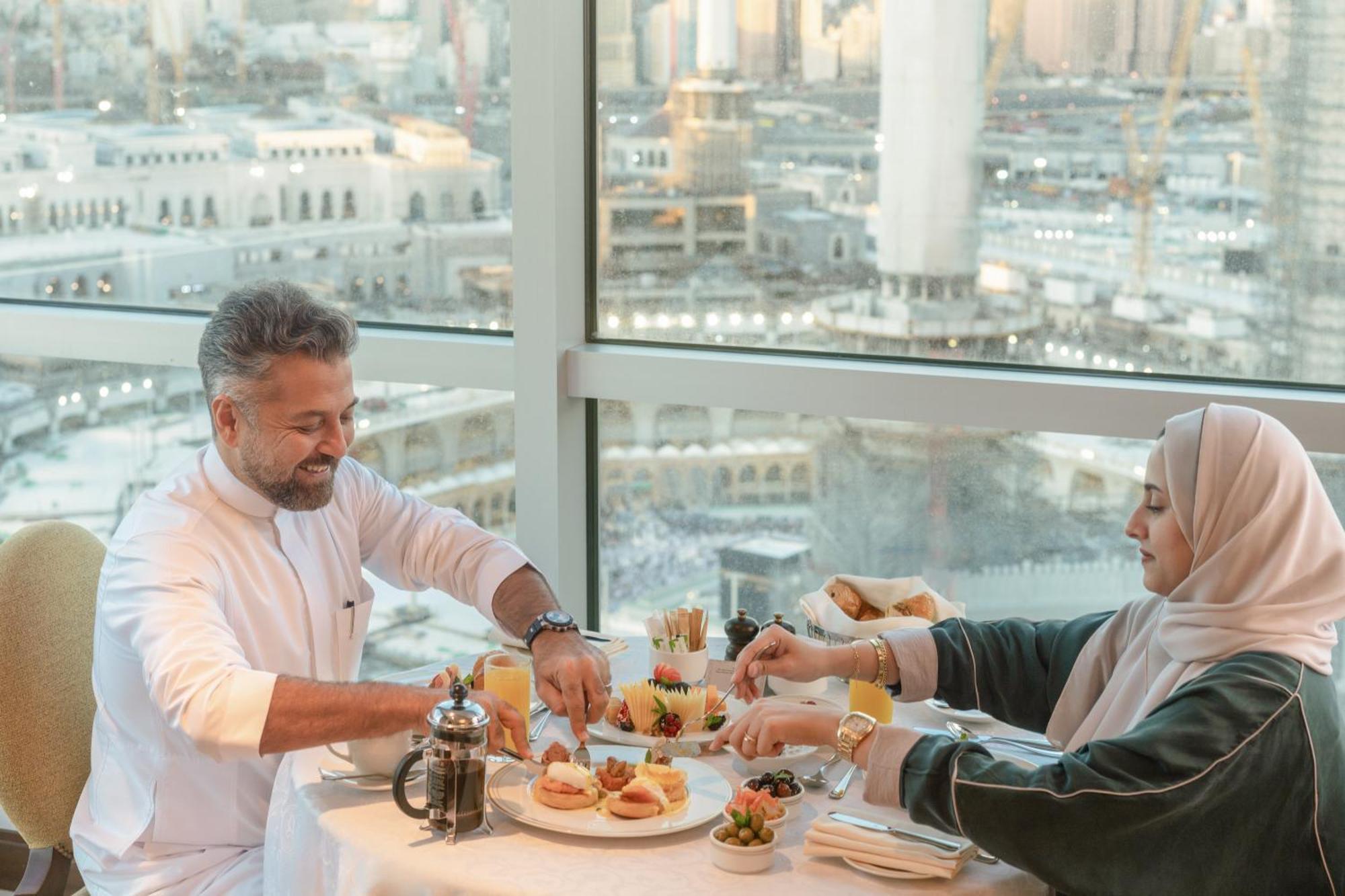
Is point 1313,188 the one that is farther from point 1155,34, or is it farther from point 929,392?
point 929,392

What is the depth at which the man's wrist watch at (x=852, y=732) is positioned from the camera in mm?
1746

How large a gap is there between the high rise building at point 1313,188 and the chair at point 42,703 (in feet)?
7.81

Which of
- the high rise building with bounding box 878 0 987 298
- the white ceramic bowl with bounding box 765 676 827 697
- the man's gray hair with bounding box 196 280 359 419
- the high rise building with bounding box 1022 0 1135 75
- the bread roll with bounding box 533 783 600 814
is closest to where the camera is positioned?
the bread roll with bounding box 533 783 600 814

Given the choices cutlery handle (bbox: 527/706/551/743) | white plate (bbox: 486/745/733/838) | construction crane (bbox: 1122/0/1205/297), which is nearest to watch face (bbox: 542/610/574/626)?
cutlery handle (bbox: 527/706/551/743)

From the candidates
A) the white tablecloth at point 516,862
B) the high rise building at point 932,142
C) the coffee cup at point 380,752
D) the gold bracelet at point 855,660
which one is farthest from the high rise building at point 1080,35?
the coffee cup at point 380,752

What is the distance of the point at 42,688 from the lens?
224 centimetres

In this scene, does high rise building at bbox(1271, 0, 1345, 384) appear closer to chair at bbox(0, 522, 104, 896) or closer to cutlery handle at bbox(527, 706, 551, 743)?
cutlery handle at bbox(527, 706, 551, 743)

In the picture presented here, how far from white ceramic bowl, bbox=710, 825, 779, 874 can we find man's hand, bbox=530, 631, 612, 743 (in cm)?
38

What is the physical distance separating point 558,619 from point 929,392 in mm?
1037

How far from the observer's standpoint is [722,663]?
225cm

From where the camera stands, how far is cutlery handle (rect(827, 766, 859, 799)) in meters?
1.81

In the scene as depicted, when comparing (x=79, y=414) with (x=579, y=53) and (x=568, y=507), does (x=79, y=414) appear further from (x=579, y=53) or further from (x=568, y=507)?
(x=579, y=53)

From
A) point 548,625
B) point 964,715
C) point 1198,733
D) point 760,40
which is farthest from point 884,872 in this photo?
point 760,40

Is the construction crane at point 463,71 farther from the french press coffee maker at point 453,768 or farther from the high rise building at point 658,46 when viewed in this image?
the french press coffee maker at point 453,768
